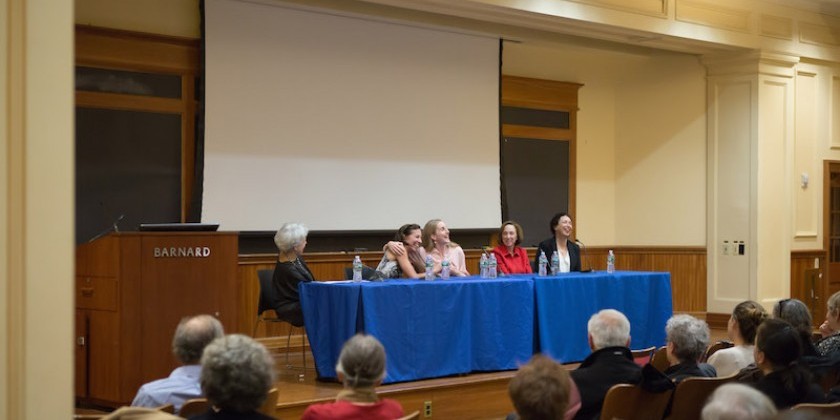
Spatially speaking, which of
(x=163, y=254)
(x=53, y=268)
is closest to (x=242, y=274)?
(x=163, y=254)

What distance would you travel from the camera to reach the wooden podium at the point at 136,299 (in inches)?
222

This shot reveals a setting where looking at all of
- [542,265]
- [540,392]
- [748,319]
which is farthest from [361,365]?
[542,265]

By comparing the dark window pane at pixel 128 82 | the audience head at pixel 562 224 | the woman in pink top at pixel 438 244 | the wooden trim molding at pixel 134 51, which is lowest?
the woman in pink top at pixel 438 244

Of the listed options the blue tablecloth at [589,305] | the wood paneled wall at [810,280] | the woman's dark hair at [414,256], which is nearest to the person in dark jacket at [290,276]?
the woman's dark hair at [414,256]

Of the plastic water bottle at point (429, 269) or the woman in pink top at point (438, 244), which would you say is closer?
the plastic water bottle at point (429, 269)

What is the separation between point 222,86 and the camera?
7715 mm

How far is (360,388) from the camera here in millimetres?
3188

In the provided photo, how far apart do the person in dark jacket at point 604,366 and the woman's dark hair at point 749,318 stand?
0.83m

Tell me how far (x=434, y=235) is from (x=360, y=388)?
3.75 m

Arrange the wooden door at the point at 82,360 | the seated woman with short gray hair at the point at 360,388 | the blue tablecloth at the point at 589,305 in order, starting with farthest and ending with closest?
the blue tablecloth at the point at 589,305
the wooden door at the point at 82,360
the seated woman with short gray hair at the point at 360,388

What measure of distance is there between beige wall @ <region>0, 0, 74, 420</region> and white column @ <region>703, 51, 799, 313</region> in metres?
8.37

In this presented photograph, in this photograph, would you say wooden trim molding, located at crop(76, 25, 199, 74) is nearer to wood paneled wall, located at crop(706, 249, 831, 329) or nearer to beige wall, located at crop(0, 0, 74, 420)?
beige wall, located at crop(0, 0, 74, 420)

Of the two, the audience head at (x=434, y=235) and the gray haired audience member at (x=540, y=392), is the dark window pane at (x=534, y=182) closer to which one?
the audience head at (x=434, y=235)

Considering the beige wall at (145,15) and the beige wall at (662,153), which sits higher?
the beige wall at (145,15)
